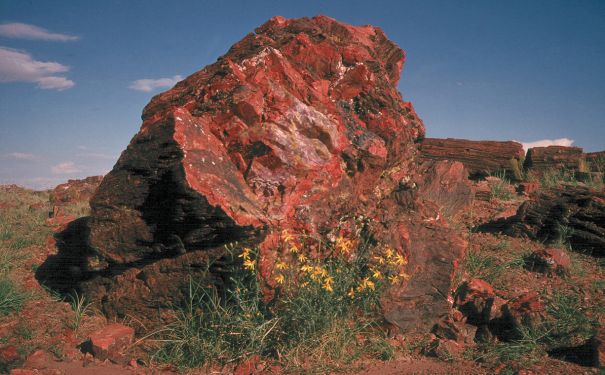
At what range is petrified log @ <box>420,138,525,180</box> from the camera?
923cm

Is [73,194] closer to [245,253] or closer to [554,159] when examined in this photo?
[245,253]

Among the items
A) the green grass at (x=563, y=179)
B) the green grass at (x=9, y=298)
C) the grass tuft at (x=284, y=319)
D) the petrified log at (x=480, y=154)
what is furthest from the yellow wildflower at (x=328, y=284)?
the green grass at (x=563, y=179)

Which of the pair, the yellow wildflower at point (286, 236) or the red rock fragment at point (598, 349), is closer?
the red rock fragment at point (598, 349)

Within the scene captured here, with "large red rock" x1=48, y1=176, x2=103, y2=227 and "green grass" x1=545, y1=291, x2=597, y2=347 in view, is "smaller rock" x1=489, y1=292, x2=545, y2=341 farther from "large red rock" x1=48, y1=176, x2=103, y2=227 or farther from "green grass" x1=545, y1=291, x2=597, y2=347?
"large red rock" x1=48, y1=176, x2=103, y2=227

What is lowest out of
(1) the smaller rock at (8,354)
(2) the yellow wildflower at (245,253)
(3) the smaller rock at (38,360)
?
(3) the smaller rock at (38,360)

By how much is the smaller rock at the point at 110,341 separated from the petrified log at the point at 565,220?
539 centimetres

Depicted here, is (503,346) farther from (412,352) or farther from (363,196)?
(363,196)

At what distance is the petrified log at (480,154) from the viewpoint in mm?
9234

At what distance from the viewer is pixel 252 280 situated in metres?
3.50

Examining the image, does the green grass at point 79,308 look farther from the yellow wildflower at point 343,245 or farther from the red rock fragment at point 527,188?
the red rock fragment at point 527,188

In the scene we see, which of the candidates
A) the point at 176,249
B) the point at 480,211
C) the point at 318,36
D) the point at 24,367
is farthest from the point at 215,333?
the point at 480,211

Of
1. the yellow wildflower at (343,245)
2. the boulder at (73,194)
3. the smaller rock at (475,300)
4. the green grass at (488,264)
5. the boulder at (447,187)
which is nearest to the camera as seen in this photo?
the yellow wildflower at (343,245)

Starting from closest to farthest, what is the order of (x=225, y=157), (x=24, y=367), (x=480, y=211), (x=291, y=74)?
(x=24, y=367) → (x=225, y=157) → (x=291, y=74) → (x=480, y=211)

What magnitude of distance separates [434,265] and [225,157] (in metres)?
2.37
